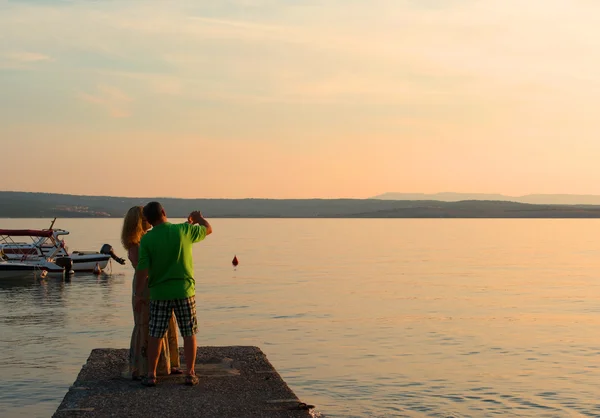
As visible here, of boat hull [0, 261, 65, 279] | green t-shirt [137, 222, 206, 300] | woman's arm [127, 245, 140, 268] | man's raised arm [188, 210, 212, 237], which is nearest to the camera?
green t-shirt [137, 222, 206, 300]

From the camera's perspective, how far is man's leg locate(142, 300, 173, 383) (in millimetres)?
11125

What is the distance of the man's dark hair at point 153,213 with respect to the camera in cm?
1096

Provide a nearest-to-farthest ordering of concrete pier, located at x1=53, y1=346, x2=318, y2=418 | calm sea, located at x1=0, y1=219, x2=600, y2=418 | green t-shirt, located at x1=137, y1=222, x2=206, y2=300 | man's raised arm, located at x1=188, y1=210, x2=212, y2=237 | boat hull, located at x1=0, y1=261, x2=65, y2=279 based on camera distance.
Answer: concrete pier, located at x1=53, y1=346, x2=318, y2=418 → green t-shirt, located at x1=137, y1=222, x2=206, y2=300 → man's raised arm, located at x1=188, y1=210, x2=212, y2=237 → calm sea, located at x1=0, y1=219, x2=600, y2=418 → boat hull, located at x1=0, y1=261, x2=65, y2=279

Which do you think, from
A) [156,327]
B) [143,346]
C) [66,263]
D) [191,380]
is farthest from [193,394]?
[66,263]

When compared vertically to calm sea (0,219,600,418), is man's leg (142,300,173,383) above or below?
above

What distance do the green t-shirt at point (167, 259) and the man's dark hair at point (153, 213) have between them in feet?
0.33

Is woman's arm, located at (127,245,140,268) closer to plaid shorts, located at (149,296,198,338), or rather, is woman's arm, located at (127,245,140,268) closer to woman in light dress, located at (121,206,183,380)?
woman in light dress, located at (121,206,183,380)

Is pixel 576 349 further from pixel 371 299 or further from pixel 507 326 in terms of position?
pixel 371 299

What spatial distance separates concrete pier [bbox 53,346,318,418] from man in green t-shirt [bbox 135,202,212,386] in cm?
51

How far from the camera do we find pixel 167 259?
35.9 ft

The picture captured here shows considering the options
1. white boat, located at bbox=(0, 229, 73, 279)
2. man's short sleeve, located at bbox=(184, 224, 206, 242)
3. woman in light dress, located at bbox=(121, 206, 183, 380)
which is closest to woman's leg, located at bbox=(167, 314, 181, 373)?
woman in light dress, located at bbox=(121, 206, 183, 380)

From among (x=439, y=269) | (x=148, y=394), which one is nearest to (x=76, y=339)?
(x=148, y=394)

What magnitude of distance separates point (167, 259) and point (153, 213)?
0.62m

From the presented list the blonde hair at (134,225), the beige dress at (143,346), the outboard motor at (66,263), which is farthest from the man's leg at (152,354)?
the outboard motor at (66,263)
